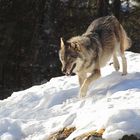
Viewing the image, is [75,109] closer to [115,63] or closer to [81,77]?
[81,77]

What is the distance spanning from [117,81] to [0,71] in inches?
399

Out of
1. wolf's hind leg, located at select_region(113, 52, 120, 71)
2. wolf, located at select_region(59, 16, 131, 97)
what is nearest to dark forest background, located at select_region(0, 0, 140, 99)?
wolf's hind leg, located at select_region(113, 52, 120, 71)

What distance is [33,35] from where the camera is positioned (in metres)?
20.2

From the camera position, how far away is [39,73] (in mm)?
20172

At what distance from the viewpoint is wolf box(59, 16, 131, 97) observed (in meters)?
9.70

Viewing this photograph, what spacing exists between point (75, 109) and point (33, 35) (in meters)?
11.2

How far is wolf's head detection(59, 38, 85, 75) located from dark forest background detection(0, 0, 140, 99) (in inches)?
386

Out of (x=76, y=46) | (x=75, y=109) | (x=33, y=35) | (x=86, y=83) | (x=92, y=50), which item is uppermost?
(x=76, y=46)

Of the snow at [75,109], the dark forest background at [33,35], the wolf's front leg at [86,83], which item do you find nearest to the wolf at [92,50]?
the wolf's front leg at [86,83]

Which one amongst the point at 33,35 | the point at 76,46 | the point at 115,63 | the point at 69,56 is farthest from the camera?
the point at 33,35

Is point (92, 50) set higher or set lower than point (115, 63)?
higher

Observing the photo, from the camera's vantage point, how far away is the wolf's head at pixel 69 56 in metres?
9.62

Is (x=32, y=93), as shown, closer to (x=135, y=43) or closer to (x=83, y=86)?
(x=83, y=86)

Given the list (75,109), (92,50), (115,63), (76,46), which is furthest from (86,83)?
(115,63)
